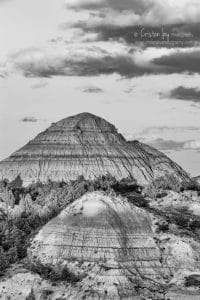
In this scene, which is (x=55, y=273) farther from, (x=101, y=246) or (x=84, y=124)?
(x=84, y=124)

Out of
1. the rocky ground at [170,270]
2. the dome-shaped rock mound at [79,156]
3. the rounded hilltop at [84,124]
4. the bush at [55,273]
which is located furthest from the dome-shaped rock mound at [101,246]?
the rounded hilltop at [84,124]

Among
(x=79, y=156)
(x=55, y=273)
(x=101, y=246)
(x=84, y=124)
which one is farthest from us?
(x=84, y=124)

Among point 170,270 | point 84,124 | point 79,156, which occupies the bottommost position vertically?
point 170,270

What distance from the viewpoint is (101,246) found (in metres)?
90.9

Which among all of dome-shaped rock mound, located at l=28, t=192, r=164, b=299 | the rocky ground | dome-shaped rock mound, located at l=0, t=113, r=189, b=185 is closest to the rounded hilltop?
dome-shaped rock mound, located at l=0, t=113, r=189, b=185

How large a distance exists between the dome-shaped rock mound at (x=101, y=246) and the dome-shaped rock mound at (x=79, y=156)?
86.7m

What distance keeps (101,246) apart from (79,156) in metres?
97.7

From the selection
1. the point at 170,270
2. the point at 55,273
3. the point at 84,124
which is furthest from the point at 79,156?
the point at 55,273

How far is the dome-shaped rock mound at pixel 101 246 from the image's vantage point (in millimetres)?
84125

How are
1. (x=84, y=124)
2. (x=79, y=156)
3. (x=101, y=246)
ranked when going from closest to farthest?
(x=101, y=246) < (x=79, y=156) < (x=84, y=124)

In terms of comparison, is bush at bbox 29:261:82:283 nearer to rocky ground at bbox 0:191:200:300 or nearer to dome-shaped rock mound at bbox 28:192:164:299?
rocky ground at bbox 0:191:200:300

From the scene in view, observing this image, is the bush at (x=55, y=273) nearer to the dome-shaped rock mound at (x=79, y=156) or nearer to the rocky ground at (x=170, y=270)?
the rocky ground at (x=170, y=270)

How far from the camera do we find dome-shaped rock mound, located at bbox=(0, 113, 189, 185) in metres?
185

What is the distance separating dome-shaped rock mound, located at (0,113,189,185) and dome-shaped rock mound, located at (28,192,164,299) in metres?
86.7
